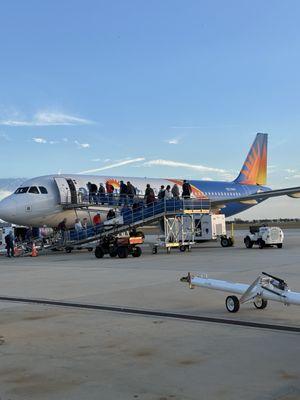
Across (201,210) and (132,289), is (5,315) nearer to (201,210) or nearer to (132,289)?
(132,289)

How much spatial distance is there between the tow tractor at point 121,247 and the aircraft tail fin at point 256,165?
66.6 feet

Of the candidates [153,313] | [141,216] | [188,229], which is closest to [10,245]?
[141,216]

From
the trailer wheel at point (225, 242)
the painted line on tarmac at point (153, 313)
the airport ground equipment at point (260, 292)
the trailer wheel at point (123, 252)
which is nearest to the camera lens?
the painted line on tarmac at point (153, 313)

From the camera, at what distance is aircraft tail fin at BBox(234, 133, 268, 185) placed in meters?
42.2

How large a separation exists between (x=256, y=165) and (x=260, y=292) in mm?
36217

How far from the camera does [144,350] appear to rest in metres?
6.09

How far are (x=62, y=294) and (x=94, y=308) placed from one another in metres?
2.13

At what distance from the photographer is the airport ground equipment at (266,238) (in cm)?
2506

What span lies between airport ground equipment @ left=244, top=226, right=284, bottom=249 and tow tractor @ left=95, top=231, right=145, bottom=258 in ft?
19.7

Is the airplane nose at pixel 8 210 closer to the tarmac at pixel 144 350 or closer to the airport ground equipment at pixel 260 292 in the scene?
the tarmac at pixel 144 350

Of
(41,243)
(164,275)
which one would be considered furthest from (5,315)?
(41,243)

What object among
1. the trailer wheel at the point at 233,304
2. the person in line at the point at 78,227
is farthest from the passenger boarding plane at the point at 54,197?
the trailer wheel at the point at 233,304

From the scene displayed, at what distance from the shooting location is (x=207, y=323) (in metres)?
7.64

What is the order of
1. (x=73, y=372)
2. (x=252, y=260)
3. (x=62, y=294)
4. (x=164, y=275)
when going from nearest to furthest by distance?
(x=73, y=372) → (x=62, y=294) → (x=164, y=275) → (x=252, y=260)
